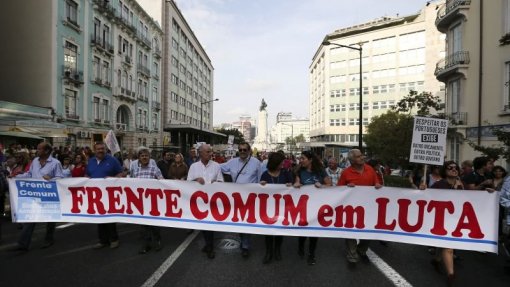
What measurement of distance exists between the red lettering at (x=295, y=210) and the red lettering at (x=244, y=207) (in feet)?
1.68

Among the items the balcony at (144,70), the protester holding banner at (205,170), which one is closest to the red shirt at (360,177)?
the protester holding banner at (205,170)

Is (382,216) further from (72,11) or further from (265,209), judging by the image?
(72,11)

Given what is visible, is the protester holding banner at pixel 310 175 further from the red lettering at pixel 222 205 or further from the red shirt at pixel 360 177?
the red lettering at pixel 222 205

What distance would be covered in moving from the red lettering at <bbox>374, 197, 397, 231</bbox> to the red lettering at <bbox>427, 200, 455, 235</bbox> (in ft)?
1.92

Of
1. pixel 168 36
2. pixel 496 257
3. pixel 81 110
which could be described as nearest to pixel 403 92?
pixel 168 36

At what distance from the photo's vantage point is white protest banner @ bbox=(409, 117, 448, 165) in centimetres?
708

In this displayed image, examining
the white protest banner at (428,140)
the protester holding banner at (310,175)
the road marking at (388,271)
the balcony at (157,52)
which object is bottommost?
the road marking at (388,271)

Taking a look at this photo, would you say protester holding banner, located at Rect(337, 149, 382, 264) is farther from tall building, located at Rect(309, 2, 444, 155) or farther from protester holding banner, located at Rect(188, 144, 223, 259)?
tall building, located at Rect(309, 2, 444, 155)

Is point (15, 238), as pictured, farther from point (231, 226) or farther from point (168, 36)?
point (168, 36)

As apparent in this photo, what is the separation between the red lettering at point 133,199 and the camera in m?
6.95

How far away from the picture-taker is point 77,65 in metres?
33.5

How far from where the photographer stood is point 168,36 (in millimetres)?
62594

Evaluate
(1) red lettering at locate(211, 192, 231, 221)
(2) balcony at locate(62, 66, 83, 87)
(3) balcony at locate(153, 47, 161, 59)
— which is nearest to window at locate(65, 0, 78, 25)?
(2) balcony at locate(62, 66, 83, 87)

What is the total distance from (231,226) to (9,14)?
106 feet
